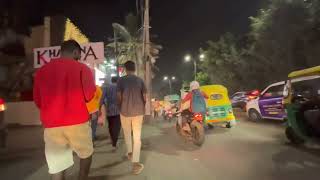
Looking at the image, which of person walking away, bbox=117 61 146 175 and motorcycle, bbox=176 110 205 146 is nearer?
person walking away, bbox=117 61 146 175

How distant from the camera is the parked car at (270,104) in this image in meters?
17.1

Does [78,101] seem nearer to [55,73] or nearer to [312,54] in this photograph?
[55,73]

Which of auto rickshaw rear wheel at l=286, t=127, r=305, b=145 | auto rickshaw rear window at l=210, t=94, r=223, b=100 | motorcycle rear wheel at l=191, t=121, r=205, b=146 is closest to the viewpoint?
auto rickshaw rear wheel at l=286, t=127, r=305, b=145

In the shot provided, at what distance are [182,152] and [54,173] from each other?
237 inches

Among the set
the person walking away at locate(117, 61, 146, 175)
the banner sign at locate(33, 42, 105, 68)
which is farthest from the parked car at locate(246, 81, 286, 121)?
the person walking away at locate(117, 61, 146, 175)

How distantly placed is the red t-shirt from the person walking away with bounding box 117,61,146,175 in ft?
10.4

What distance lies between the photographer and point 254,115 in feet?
64.3

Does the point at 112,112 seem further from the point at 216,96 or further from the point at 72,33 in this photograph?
the point at 72,33

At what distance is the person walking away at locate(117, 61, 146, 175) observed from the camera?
26.3 ft

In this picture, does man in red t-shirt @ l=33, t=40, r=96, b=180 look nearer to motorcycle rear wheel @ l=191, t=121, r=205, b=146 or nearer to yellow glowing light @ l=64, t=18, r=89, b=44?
motorcycle rear wheel @ l=191, t=121, r=205, b=146

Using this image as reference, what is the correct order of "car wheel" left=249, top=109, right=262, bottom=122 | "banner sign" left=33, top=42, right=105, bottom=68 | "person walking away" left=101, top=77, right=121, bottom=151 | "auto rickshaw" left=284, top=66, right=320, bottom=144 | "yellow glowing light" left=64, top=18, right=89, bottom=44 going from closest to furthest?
"auto rickshaw" left=284, top=66, right=320, bottom=144
"person walking away" left=101, top=77, right=121, bottom=151
"banner sign" left=33, top=42, right=105, bottom=68
"car wheel" left=249, top=109, right=262, bottom=122
"yellow glowing light" left=64, top=18, right=89, bottom=44

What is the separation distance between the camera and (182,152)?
10.6 metres

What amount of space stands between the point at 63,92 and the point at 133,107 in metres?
3.38

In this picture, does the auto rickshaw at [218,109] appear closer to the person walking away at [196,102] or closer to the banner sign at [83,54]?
the person walking away at [196,102]
